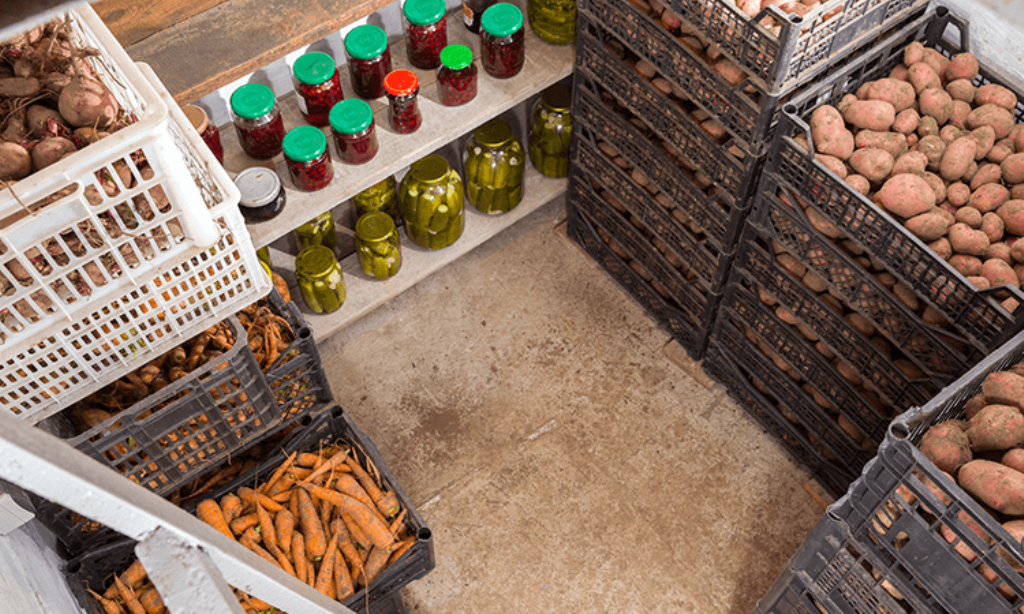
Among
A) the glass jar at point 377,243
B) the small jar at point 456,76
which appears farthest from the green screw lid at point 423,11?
the glass jar at point 377,243

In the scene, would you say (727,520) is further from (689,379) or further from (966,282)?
(966,282)

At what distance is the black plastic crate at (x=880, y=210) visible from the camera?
185cm

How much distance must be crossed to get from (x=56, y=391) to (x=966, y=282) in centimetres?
213

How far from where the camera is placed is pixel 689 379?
3070 mm

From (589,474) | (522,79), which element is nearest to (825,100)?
(522,79)

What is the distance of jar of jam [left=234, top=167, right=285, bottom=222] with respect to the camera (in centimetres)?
235

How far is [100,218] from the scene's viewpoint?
1.69 meters

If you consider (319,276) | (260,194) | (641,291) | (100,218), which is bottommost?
(641,291)

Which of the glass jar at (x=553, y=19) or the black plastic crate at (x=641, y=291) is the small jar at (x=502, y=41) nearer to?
the glass jar at (x=553, y=19)

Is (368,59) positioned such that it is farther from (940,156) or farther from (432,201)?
(940,156)

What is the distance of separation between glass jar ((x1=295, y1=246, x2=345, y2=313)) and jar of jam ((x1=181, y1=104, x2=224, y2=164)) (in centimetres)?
45

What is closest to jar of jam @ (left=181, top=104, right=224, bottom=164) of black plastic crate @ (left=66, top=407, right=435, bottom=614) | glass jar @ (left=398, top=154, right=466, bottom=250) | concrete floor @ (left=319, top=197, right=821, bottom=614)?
glass jar @ (left=398, top=154, right=466, bottom=250)

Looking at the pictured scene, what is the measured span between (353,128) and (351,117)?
43mm

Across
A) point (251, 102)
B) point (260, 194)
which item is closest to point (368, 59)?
point (251, 102)
